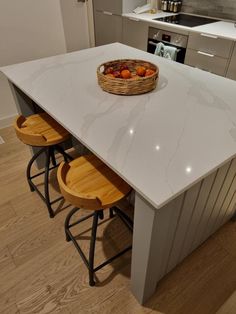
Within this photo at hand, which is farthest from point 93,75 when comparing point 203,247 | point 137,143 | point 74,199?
point 203,247

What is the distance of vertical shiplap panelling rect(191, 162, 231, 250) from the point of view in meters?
1.19

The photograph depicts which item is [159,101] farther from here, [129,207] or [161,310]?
[161,310]

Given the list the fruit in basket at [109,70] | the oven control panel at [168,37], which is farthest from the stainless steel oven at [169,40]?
the fruit in basket at [109,70]

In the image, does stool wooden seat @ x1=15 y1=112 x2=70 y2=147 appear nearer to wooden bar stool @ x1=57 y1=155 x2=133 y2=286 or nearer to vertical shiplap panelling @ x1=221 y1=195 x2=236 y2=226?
wooden bar stool @ x1=57 y1=155 x2=133 y2=286

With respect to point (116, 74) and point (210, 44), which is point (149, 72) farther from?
point (210, 44)

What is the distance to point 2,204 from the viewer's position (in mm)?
1991

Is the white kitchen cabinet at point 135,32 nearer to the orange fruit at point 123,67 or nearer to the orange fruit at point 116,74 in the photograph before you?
the orange fruit at point 123,67

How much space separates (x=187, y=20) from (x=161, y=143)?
255cm

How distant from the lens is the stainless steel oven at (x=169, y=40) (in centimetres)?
269

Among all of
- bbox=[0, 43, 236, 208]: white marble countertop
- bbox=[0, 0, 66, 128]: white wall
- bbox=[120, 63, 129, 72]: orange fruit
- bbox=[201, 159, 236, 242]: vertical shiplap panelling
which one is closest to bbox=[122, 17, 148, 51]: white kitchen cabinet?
bbox=[0, 0, 66, 128]: white wall

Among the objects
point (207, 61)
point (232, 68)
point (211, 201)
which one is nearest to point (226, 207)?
point (211, 201)

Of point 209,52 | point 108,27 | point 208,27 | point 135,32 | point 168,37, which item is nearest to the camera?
point 209,52

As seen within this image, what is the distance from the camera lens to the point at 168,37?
110 inches

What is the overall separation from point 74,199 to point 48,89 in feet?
2.41
